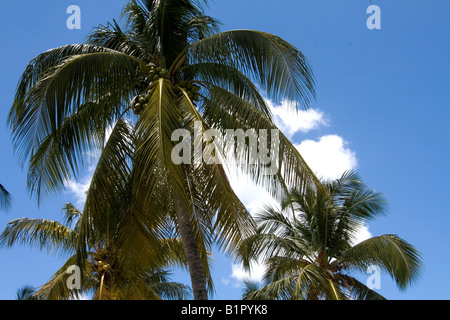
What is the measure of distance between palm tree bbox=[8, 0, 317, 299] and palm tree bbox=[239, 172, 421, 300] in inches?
176

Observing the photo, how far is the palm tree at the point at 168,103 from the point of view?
25.4 ft

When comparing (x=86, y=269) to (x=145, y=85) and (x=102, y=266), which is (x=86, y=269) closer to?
(x=102, y=266)

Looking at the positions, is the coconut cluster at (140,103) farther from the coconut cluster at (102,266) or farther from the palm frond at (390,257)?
the palm frond at (390,257)

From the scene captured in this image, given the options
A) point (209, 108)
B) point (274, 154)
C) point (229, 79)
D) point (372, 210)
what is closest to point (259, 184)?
point (274, 154)

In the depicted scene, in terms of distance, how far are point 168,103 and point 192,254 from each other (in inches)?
87.2

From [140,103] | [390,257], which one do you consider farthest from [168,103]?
[390,257]

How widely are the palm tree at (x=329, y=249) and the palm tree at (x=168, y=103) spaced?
4473 mm

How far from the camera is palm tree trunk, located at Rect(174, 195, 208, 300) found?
7.73 metres

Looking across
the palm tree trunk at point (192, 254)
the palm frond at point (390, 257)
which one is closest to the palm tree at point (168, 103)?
the palm tree trunk at point (192, 254)

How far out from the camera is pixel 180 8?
9930 millimetres

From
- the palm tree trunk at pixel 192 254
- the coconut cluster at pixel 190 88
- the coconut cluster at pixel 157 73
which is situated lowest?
the palm tree trunk at pixel 192 254

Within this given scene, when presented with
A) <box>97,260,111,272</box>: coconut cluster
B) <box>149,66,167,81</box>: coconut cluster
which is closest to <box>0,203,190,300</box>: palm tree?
<box>97,260,111,272</box>: coconut cluster
